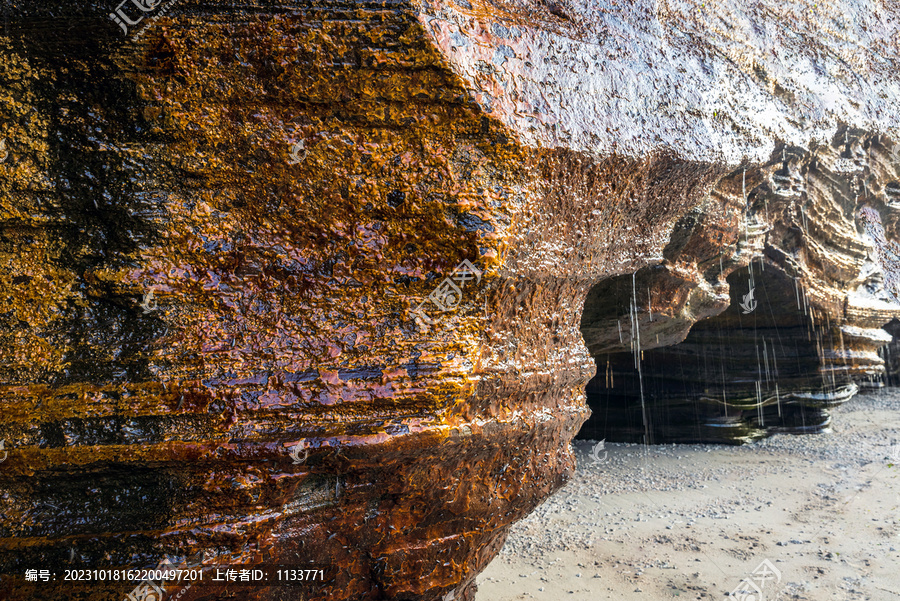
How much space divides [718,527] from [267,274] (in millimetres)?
3722

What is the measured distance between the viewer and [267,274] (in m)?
1.91

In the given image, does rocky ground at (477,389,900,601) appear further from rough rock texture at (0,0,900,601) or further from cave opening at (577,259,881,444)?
rough rock texture at (0,0,900,601)

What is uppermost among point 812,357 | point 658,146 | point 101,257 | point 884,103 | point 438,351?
point 884,103

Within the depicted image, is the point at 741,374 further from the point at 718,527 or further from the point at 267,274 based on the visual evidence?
the point at 267,274

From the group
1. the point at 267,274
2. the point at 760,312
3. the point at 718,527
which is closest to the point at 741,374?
the point at 760,312

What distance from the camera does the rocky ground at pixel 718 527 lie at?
11.0ft

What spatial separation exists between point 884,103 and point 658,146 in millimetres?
3559

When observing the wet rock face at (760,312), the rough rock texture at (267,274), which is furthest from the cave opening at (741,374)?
the rough rock texture at (267,274)

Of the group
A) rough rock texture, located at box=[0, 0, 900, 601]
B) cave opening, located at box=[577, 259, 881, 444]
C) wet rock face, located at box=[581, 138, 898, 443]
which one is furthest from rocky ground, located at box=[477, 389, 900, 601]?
rough rock texture, located at box=[0, 0, 900, 601]

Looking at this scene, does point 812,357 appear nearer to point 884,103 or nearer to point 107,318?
point 884,103

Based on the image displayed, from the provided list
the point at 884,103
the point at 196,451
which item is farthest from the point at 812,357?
the point at 196,451

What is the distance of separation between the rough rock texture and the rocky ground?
167 cm

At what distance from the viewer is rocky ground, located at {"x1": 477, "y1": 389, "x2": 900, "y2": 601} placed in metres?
3.36

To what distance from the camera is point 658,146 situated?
254cm
